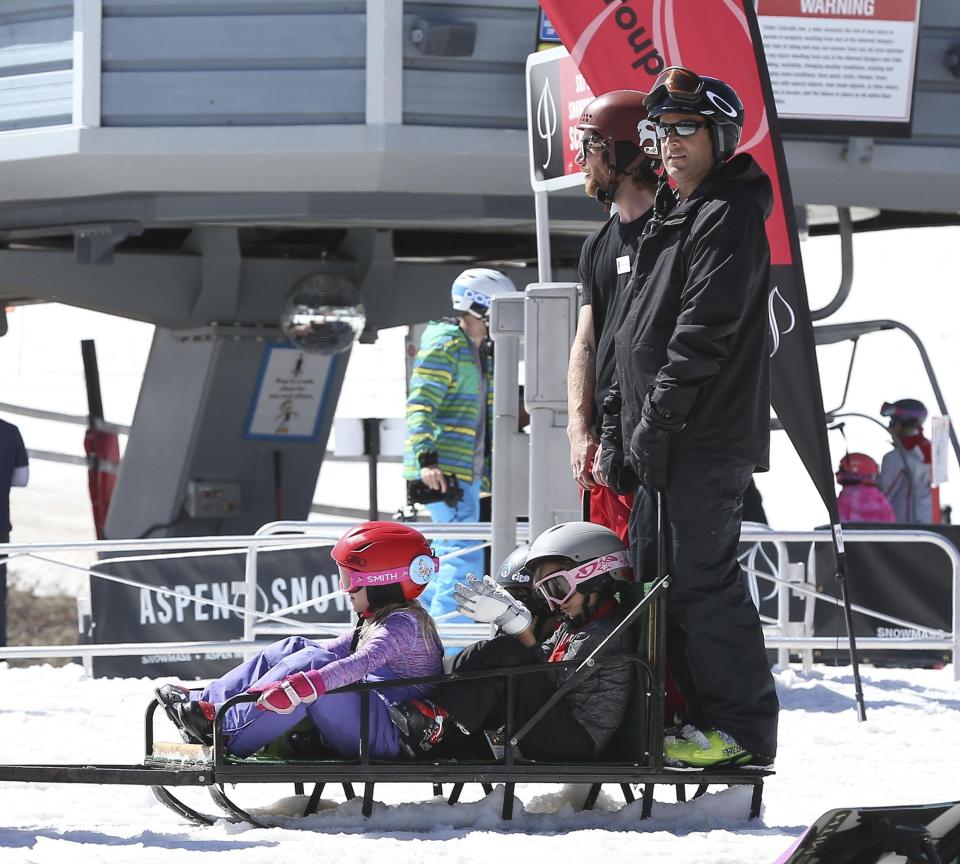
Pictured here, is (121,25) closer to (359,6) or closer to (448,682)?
(359,6)

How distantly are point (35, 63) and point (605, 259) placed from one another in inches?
251

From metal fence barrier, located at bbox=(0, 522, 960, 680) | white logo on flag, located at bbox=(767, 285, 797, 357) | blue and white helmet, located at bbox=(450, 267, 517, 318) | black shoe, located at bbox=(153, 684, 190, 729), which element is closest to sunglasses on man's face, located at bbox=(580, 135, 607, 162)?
white logo on flag, located at bbox=(767, 285, 797, 357)

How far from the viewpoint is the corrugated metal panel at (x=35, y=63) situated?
35.4ft

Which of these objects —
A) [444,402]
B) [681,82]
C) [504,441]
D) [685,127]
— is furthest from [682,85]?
[444,402]

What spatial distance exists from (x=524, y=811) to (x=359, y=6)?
6.69m

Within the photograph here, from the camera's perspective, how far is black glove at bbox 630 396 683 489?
493 centimetres

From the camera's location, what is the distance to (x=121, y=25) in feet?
35.0

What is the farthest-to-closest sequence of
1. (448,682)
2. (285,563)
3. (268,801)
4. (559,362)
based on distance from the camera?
(285,563) < (559,362) < (268,801) < (448,682)

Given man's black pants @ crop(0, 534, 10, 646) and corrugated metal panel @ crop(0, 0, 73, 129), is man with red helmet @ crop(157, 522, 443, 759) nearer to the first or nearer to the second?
man's black pants @ crop(0, 534, 10, 646)

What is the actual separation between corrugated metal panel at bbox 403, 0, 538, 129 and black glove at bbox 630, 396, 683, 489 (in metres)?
6.05

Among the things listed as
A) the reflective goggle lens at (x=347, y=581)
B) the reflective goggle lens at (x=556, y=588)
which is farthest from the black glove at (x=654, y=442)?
the reflective goggle lens at (x=347, y=581)

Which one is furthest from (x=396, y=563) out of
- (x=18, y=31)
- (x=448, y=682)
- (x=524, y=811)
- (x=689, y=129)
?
(x=18, y=31)

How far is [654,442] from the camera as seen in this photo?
4953 millimetres

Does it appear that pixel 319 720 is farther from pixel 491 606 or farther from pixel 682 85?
pixel 682 85
